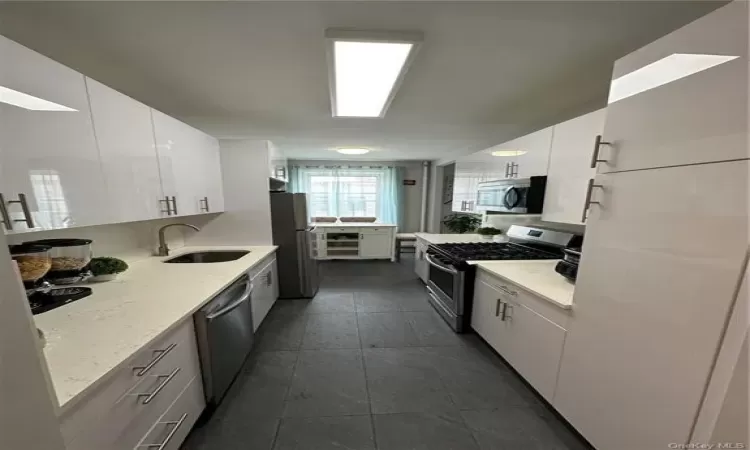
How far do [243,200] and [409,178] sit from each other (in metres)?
3.78

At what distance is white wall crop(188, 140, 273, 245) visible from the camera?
2.89 m

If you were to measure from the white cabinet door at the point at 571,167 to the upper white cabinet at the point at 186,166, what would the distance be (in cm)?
284

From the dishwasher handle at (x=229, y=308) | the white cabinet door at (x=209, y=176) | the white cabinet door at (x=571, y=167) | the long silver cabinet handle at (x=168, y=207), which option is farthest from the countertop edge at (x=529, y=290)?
the white cabinet door at (x=209, y=176)

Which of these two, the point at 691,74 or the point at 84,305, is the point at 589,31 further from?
the point at 84,305

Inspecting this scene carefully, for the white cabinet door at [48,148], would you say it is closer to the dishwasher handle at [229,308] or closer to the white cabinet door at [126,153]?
the white cabinet door at [126,153]

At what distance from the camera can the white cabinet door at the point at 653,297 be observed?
830 mm

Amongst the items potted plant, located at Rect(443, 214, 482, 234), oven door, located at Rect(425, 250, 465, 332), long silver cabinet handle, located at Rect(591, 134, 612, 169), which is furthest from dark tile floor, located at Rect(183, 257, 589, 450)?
potted plant, located at Rect(443, 214, 482, 234)

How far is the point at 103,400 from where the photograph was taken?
88 centimetres

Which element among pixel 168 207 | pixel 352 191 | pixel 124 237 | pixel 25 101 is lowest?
pixel 124 237

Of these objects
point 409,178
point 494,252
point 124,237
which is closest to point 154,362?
point 124,237

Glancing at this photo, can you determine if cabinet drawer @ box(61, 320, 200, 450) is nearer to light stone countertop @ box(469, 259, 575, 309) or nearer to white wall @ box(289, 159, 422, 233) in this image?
light stone countertop @ box(469, 259, 575, 309)

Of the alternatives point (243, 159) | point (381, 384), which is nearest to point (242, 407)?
point (381, 384)

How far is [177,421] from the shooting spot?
1.25 metres

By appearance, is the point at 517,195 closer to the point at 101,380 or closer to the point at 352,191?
the point at 101,380
